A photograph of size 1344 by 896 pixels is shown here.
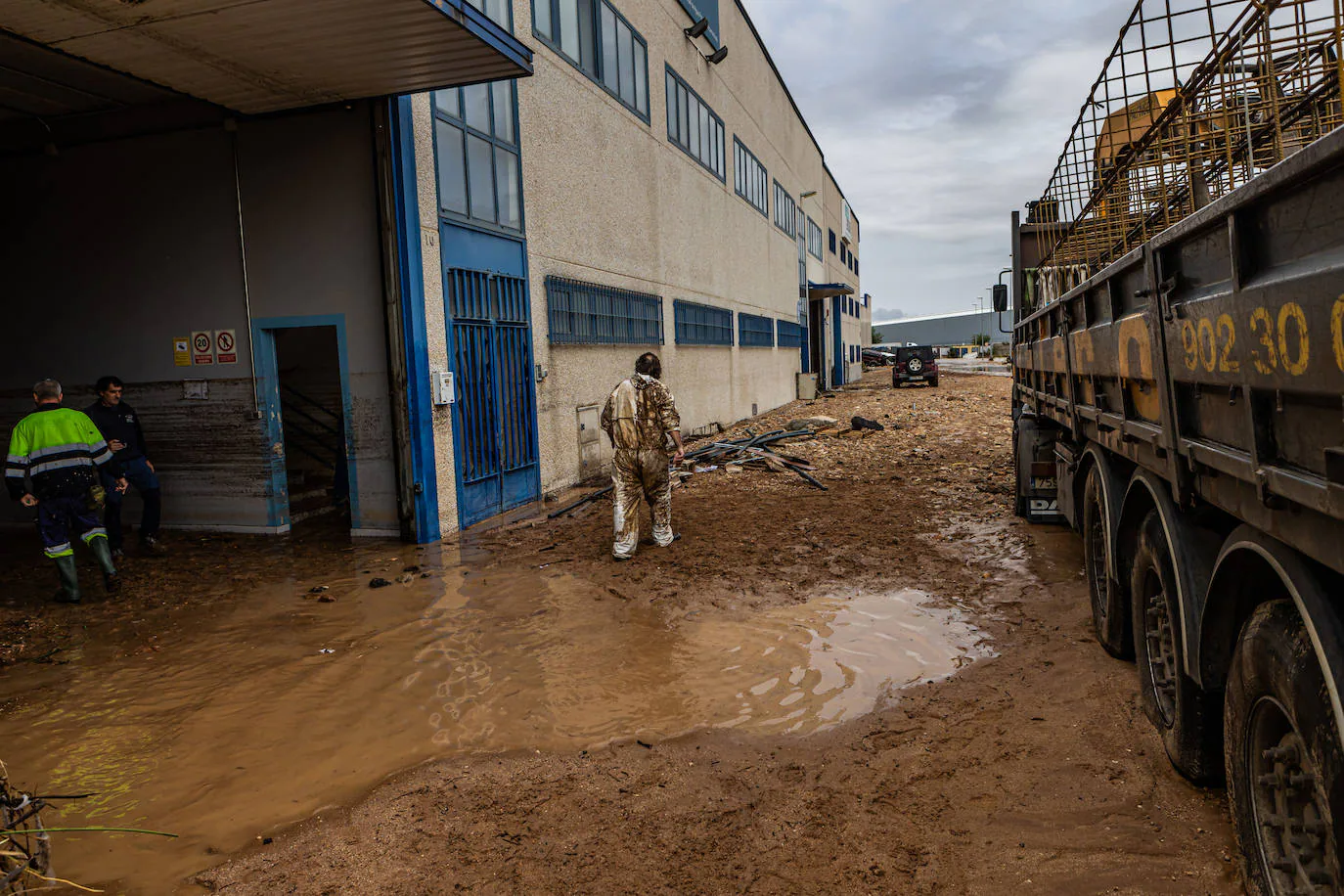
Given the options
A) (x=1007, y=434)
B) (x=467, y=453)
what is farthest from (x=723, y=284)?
(x=467, y=453)

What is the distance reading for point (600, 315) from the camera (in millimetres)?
12758

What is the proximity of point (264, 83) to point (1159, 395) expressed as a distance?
7840mm

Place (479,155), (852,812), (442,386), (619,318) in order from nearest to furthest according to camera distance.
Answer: (852,812) → (442,386) → (479,155) → (619,318)

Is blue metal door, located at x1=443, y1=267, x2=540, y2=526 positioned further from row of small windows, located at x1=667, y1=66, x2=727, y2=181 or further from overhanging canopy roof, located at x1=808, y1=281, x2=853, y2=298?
overhanging canopy roof, located at x1=808, y1=281, x2=853, y2=298

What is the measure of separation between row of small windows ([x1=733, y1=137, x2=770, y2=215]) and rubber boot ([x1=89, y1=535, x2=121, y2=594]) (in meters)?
18.1

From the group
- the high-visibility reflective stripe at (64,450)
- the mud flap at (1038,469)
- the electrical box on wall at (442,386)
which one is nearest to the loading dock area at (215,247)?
the electrical box on wall at (442,386)

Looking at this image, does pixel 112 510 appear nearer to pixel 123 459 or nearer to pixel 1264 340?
pixel 123 459

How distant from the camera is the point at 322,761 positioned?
13.4ft

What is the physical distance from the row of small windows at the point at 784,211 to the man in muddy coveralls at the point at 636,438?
70.4 ft

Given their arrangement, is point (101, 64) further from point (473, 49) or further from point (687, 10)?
point (687, 10)

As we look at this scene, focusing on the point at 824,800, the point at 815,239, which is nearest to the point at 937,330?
the point at 815,239

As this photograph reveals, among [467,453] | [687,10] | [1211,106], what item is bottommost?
[467,453]

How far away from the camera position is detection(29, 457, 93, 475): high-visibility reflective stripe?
22.7 feet

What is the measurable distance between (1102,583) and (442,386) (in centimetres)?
639
